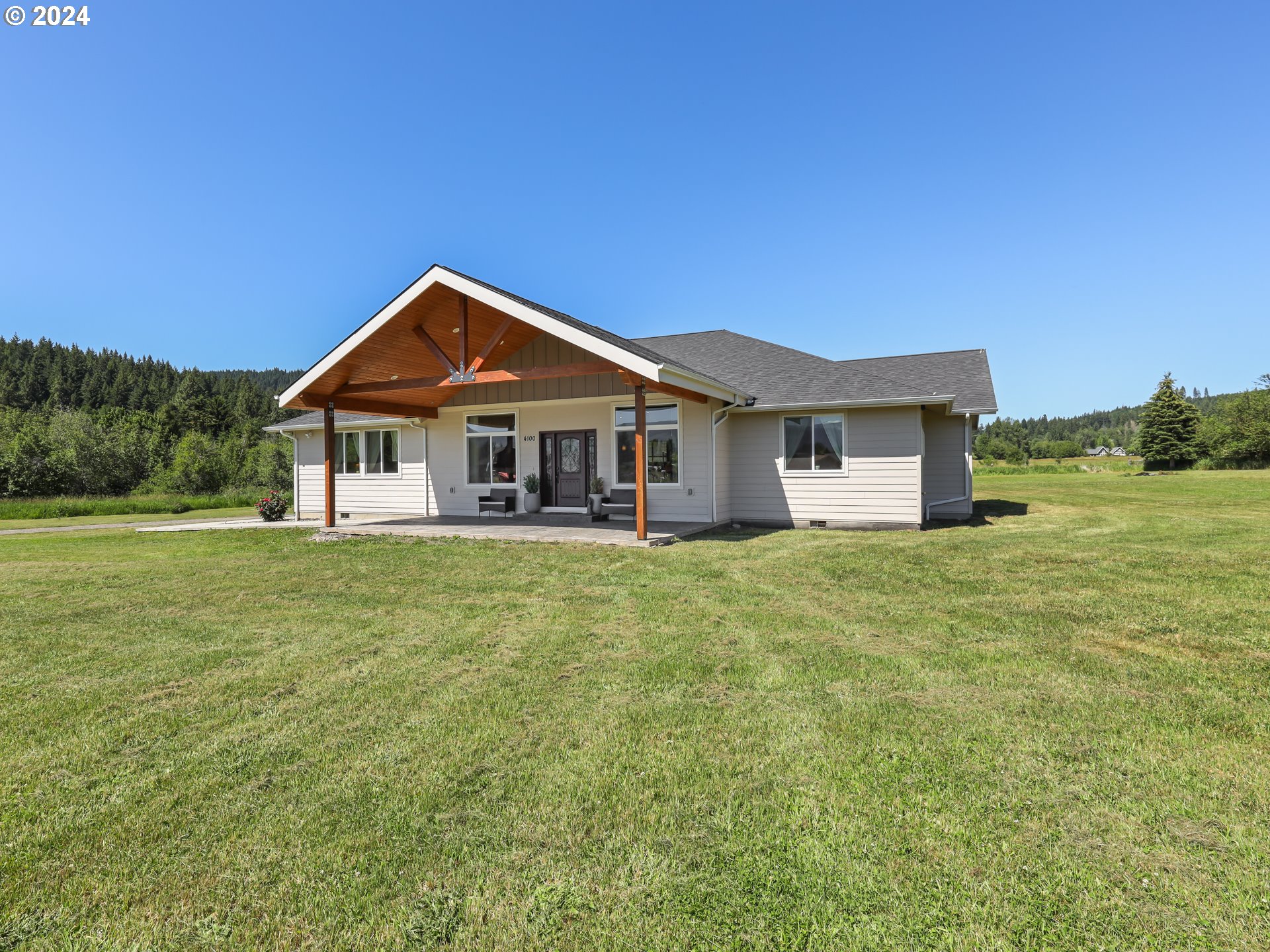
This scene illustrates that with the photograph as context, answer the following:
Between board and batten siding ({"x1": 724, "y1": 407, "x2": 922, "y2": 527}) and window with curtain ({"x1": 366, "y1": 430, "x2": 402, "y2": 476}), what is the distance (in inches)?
360

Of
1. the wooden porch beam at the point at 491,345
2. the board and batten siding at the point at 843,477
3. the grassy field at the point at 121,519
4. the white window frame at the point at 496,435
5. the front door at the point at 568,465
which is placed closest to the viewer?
the wooden porch beam at the point at 491,345

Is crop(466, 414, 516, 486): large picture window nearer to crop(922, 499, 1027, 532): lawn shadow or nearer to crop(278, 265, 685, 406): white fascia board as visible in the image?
crop(278, 265, 685, 406): white fascia board

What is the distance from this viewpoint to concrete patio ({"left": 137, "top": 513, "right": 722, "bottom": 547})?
10195 mm

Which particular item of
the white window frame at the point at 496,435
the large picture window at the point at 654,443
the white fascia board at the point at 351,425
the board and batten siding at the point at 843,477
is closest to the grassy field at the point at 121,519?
the white fascia board at the point at 351,425

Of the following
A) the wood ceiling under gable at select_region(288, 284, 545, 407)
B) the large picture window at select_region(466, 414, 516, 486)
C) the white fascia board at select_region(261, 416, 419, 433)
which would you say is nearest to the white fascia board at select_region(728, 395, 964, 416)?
the wood ceiling under gable at select_region(288, 284, 545, 407)

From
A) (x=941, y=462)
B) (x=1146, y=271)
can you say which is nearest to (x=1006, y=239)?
(x=1146, y=271)

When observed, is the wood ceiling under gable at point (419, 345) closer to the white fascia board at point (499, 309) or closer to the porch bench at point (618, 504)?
the white fascia board at point (499, 309)

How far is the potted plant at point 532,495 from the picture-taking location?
45.9 feet

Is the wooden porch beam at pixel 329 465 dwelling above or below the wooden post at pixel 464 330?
below

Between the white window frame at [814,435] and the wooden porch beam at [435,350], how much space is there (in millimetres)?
6873

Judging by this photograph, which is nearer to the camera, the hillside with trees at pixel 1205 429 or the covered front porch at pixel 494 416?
the covered front porch at pixel 494 416

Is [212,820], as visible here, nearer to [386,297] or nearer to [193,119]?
[386,297]

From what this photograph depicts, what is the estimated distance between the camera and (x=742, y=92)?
45.3 feet

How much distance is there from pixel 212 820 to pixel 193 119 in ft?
47.9
